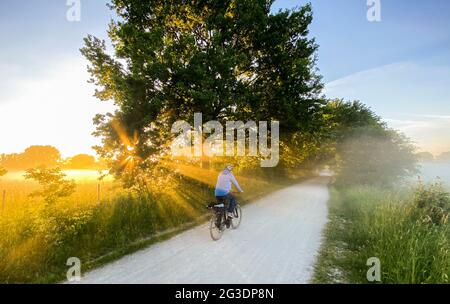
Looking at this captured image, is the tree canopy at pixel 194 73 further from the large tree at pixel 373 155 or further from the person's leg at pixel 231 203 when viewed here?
the large tree at pixel 373 155

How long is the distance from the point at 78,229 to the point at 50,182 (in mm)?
2033

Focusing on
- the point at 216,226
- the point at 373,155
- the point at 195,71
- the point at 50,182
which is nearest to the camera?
the point at 50,182

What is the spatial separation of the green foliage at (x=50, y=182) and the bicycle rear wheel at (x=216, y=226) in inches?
189

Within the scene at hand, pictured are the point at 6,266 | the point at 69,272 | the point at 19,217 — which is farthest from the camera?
the point at 19,217

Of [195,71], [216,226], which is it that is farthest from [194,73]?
[216,226]

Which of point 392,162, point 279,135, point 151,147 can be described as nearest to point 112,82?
point 151,147

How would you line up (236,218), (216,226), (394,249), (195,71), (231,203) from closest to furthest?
(394,249)
(216,226)
(231,203)
(236,218)
(195,71)

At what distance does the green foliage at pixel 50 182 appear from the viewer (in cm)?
801

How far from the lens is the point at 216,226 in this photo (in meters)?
8.53

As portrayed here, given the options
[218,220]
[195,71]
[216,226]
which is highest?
[195,71]

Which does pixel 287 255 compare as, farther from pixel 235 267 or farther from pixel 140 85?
pixel 140 85

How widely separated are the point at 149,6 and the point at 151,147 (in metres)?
8.49

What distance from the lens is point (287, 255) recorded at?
7.11 metres

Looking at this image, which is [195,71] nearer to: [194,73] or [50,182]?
[194,73]
